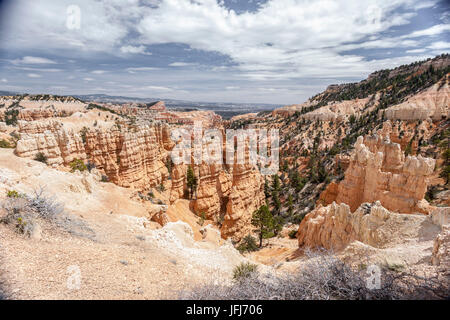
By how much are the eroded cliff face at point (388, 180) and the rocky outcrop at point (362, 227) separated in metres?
5.21

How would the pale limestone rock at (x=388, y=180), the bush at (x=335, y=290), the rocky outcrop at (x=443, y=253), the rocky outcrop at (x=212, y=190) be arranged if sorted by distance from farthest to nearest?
1. the rocky outcrop at (x=212, y=190)
2. the pale limestone rock at (x=388, y=180)
3. the rocky outcrop at (x=443, y=253)
4. the bush at (x=335, y=290)

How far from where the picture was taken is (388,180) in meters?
17.3

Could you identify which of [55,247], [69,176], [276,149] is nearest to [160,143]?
[69,176]

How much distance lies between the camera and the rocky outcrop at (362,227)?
1012 centimetres

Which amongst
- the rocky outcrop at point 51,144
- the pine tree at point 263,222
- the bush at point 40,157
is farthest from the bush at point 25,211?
the pine tree at point 263,222

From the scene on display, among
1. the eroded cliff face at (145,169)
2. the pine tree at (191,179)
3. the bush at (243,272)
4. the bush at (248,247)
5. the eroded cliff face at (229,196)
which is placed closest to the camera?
the bush at (243,272)

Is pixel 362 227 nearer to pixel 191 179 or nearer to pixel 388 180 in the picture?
pixel 388 180

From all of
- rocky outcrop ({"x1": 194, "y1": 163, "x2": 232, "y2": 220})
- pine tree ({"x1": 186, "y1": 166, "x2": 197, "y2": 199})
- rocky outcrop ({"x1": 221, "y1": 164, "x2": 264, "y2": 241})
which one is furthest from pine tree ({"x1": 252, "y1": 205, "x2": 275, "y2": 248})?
pine tree ({"x1": 186, "y1": 166, "x2": 197, "y2": 199})

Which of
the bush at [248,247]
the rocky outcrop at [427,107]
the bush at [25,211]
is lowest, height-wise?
the bush at [248,247]

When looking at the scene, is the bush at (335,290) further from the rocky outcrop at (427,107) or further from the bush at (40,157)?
the rocky outcrop at (427,107)

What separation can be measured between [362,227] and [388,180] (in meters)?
8.24

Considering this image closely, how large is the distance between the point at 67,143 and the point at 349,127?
5630cm

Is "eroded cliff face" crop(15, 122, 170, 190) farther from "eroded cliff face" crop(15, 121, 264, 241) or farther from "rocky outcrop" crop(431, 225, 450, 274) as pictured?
"rocky outcrop" crop(431, 225, 450, 274)
